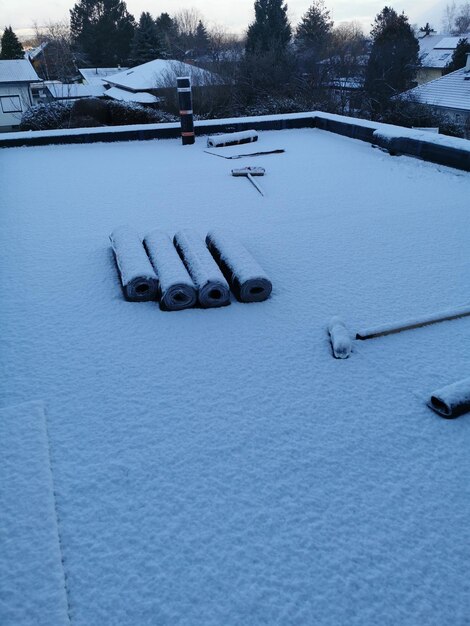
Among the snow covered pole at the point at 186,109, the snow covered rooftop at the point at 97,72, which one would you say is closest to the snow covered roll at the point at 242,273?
the snow covered pole at the point at 186,109

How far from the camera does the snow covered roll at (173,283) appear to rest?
10.2ft

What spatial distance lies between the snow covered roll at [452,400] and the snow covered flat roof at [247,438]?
59 millimetres

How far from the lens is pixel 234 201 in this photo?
5398mm

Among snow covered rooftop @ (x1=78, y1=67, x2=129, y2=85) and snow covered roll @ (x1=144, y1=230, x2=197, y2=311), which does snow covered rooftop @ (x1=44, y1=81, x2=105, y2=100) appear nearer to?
snow covered rooftop @ (x1=78, y1=67, x2=129, y2=85)

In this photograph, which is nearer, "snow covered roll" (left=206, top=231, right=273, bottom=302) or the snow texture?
the snow texture

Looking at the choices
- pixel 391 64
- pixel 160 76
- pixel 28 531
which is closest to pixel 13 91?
pixel 160 76

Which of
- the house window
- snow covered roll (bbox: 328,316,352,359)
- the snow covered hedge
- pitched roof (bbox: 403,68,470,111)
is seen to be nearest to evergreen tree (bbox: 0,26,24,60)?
the house window

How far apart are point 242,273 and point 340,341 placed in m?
0.90

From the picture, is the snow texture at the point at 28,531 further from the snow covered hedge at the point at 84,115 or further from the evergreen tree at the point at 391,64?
the evergreen tree at the point at 391,64

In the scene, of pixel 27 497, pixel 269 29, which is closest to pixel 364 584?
pixel 27 497

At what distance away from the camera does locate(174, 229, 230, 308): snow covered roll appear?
3141 mm

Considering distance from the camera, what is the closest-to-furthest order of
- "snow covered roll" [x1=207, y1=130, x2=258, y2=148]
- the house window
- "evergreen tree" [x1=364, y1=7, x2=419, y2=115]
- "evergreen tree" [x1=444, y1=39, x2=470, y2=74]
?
1. "snow covered roll" [x1=207, y1=130, x2=258, y2=148]
2. "evergreen tree" [x1=364, y1=7, x2=419, y2=115]
3. the house window
4. "evergreen tree" [x1=444, y1=39, x2=470, y2=74]

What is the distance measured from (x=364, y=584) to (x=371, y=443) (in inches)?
26.2

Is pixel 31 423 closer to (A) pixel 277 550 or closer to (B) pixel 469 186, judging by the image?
(A) pixel 277 550
